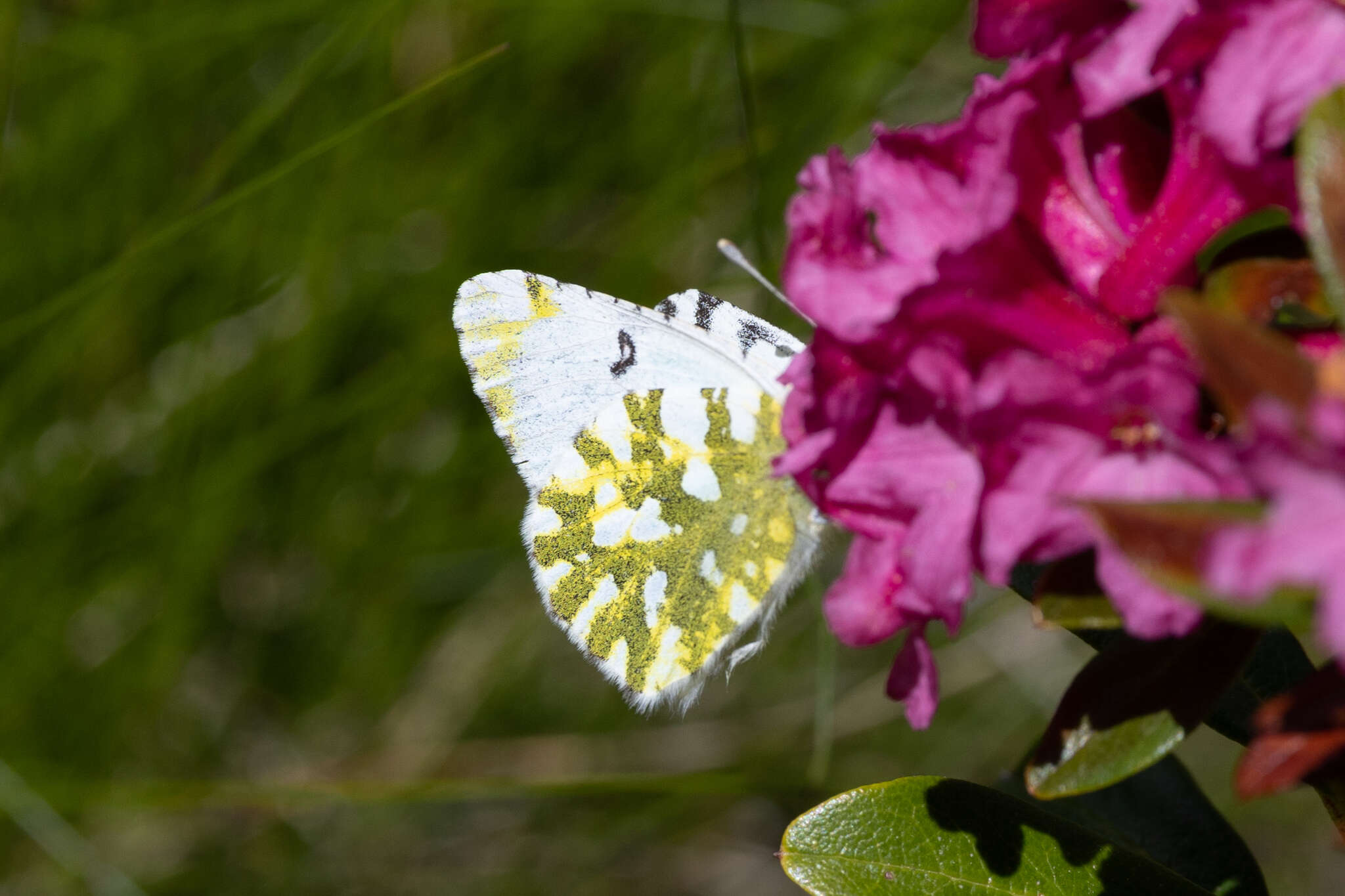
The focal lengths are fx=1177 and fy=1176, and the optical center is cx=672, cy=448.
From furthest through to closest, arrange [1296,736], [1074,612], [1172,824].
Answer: [1172,824] → [1074,612] → [1296,736]

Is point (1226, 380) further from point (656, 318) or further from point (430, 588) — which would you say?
point (430, 588)

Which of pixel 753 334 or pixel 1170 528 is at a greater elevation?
pixel 1170 528

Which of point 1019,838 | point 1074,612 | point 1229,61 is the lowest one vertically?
point 1019,838

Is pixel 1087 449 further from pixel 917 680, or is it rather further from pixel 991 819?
pixel 991 819

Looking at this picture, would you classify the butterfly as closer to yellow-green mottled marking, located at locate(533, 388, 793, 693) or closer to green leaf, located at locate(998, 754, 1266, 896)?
yellow-green mottled marking, located at locate(533, 388, 793, 693)

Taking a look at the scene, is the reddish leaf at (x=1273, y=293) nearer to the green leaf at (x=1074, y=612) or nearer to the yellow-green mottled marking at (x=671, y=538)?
the green leaf at (x=1074, y=612)

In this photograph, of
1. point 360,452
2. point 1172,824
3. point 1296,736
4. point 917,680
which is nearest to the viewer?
point 1296,736

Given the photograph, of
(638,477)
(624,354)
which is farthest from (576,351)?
(638,477)
